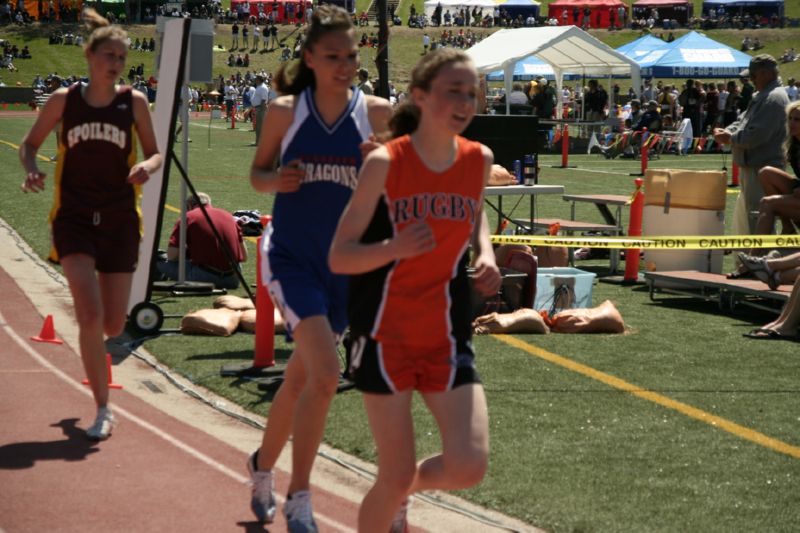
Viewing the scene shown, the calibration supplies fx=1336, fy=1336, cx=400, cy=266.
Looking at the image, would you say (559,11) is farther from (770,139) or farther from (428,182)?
(428,182)

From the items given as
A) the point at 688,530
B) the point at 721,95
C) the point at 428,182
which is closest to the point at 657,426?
the point at 688,530

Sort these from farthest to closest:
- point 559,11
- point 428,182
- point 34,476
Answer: point 559,11 → point 34,476 → point 428,182

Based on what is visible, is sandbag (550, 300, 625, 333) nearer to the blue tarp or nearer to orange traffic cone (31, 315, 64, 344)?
orange traffic cone (31, 315, 64, 344)

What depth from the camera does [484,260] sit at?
15.0 feet

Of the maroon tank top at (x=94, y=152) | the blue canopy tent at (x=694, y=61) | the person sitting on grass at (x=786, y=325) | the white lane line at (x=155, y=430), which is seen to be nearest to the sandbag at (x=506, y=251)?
the person sitting on grass at (x=786, y=325)

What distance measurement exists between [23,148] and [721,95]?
1499 inches

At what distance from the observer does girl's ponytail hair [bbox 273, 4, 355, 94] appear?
5.47 m

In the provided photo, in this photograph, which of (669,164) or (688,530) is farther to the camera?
(669,164)

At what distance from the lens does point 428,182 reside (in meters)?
4.41

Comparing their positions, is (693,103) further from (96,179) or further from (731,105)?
(96,179)

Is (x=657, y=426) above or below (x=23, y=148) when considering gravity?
below

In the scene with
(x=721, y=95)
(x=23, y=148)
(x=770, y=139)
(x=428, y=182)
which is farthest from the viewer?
(x=721, y=95)

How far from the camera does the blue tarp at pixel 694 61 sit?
4688 centimetres

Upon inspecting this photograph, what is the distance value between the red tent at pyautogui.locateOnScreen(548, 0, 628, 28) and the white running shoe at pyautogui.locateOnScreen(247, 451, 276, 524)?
82.5 meters
